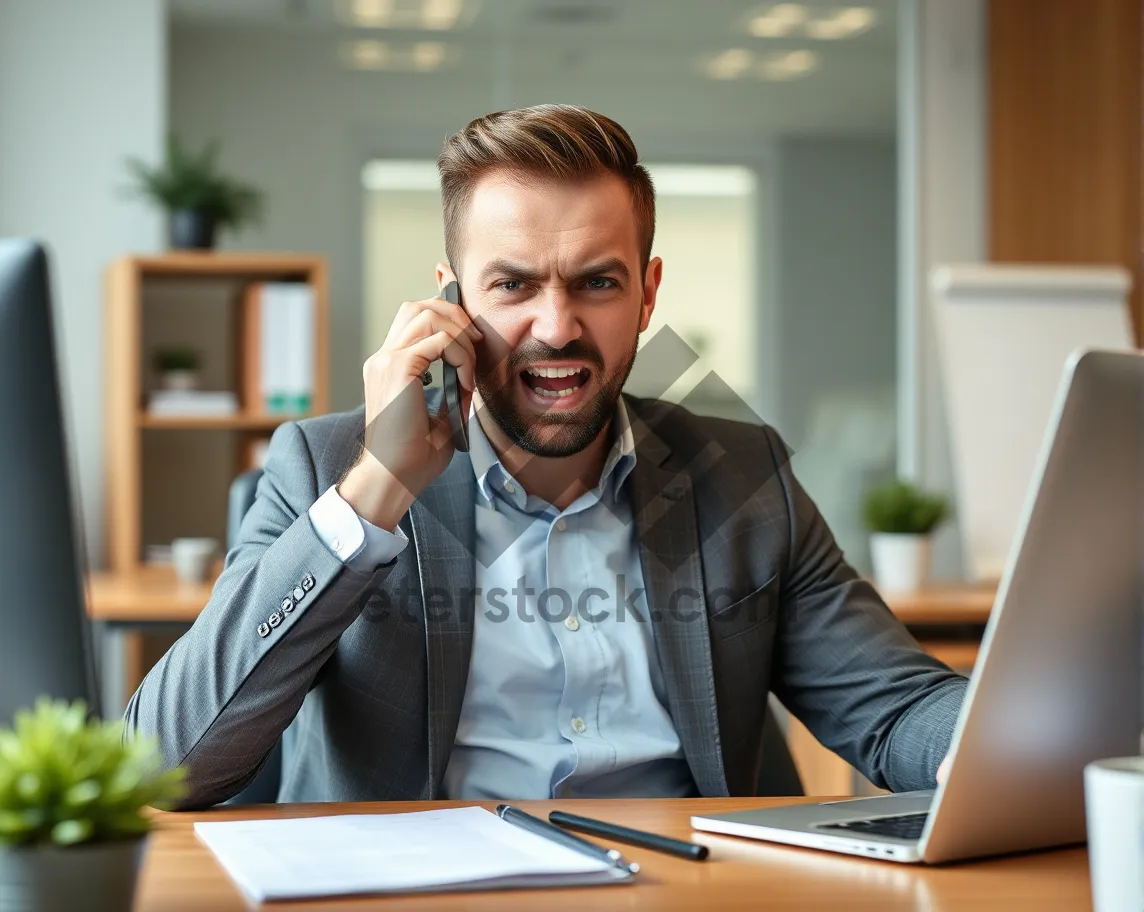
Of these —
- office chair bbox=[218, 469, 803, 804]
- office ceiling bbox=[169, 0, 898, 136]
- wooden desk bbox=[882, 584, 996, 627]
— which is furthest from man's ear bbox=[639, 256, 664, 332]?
office ceiling bbox=[169, 0, 898, 136]

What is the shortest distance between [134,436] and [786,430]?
6.74ft

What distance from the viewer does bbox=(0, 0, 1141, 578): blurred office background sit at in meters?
3.96

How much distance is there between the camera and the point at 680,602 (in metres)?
1.56

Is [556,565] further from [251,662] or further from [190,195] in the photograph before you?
[190,195]

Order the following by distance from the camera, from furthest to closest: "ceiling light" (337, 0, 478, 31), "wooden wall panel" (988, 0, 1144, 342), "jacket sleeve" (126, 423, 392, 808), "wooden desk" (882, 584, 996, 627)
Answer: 1. "wooden wall panel" (988, 0, 1144, 342)
2. "ceiling light" (337, 0, 478, 31)
3. "wooden desk" (882, 584, 996, 627)
4. "jacket sleeve" (126, 423, 392, 808)

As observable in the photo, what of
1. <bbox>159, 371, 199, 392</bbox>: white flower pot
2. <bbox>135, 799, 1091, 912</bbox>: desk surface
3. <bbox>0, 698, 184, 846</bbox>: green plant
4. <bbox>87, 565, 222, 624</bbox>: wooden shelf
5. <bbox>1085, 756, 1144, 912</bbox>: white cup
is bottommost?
<bbox>87, 565, 222, 624</bbox>: wooden shelf

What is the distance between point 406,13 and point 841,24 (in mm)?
1428

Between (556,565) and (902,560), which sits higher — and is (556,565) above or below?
above

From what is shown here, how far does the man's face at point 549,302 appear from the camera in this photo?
5.15ft

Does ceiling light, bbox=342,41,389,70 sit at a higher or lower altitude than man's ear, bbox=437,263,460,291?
higher

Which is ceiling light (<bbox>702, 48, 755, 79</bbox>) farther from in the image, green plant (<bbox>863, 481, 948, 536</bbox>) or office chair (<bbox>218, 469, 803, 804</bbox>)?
office chair (<bbox>218, 469, 803, 804</bbox>)

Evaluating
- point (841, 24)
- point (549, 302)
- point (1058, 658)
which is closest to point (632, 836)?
point (1058, 658)

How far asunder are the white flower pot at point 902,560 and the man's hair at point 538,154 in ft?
6.31

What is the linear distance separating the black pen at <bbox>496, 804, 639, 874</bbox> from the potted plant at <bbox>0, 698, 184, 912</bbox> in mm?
352
